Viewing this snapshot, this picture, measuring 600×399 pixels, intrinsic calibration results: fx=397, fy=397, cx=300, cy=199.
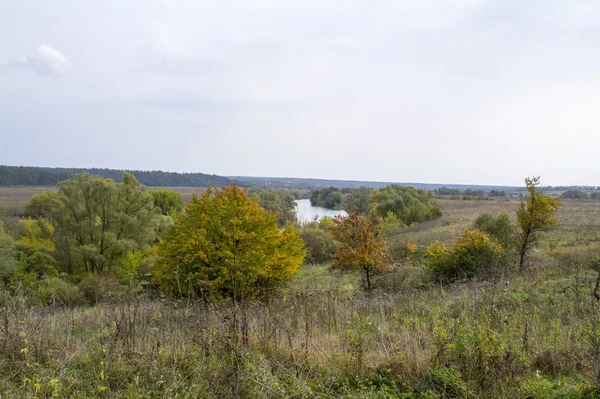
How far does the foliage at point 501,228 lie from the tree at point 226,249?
13.7 meters

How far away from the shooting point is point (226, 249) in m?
14.6

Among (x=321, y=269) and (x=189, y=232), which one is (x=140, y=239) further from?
(x=189, y=232)

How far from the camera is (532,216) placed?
765 inches

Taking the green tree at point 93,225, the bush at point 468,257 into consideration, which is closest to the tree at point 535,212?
the bush at point 468,257

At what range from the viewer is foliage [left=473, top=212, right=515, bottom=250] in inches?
916

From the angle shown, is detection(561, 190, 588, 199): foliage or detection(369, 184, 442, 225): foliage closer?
detection(369, 184, 442, 225): foliage

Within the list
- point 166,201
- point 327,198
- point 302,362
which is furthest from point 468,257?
point 327,198

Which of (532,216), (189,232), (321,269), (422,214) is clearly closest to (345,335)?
(189,232)

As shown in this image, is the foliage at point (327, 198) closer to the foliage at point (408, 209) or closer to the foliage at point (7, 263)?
the foliage at point (408, 209)

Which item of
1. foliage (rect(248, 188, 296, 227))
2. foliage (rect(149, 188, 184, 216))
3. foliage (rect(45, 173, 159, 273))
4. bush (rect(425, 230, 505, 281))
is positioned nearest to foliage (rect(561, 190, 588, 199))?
foliage (rect(248, 188, 296, 227))

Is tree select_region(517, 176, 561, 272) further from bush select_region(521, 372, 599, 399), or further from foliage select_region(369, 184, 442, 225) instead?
foliage select_region(369, 184, 442, 225)

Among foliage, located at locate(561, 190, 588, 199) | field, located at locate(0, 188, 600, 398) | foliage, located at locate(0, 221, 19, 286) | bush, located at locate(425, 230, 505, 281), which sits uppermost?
foliage, located at locate(561, 190, 588, 199)

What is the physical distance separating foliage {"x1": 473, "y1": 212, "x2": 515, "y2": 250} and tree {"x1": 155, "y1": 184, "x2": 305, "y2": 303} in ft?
44.9

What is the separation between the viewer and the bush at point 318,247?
130 feet
